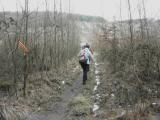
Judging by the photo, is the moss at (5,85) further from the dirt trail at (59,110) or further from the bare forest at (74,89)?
the dirt trail at (59,110)

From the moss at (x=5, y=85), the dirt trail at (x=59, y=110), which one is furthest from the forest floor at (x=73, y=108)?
the moss at (x=5, y=85)

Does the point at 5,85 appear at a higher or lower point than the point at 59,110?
higher

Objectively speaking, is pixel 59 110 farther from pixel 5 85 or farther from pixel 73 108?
pixel 5 85

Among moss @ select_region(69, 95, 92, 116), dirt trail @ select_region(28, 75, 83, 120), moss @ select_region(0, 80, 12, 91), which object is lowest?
dirt trail @ select_region(28, 75, 83, 120)

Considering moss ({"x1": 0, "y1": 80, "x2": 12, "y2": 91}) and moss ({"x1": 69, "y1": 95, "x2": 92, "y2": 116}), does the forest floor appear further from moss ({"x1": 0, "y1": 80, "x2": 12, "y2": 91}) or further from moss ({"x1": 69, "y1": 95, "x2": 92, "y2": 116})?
moss ({"x1": 0, "y1": 80, "x2": 12, "y2": 91})

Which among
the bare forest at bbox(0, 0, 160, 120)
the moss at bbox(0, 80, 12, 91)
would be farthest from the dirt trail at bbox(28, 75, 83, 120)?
the moss at bbox(0, 80, 12, 91)

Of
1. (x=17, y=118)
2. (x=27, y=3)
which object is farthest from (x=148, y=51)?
(x=17, y=118)

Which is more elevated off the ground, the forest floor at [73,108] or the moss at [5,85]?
the moss at [5,85]

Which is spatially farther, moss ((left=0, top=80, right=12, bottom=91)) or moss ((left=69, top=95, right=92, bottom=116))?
moss ((left=0, top=80, right=12, bottom=91))

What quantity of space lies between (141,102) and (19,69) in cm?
675

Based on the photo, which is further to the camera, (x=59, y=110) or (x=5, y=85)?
(x=5, y=85)

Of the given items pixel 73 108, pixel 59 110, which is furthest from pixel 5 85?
pixel 73 108

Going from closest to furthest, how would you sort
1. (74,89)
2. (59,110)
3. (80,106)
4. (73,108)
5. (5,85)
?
1. (73,108)
2. (80,106)
3. (59,110)
4. (5,85)
5. (74,89)

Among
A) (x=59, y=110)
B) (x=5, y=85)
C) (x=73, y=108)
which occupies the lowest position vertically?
(x=59, y=110)
